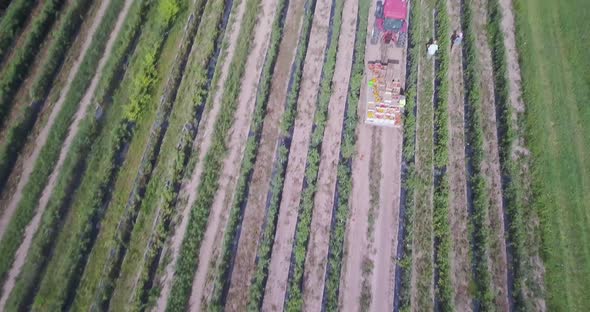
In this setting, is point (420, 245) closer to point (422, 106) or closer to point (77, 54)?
point (422, 106)

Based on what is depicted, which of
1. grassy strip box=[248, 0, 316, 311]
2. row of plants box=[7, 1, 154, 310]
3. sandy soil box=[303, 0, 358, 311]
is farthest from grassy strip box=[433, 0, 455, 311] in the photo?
row of plants box=[7, 1, 154, 310]

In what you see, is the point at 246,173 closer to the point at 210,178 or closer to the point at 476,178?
the point at 210,178

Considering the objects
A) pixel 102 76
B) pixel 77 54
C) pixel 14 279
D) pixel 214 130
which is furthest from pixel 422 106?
pixel 14 279

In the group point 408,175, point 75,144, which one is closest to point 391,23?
→ point 408,175

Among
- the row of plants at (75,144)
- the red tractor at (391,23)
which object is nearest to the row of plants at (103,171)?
the row of plants at (75,144)

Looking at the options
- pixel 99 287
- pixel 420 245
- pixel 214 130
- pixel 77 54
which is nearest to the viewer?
pixel 99 287

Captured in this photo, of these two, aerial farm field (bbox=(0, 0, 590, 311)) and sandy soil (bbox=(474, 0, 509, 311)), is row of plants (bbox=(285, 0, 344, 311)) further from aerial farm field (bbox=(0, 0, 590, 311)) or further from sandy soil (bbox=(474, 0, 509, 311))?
sandy soil (bbox=(474, 0, 509, 311))
